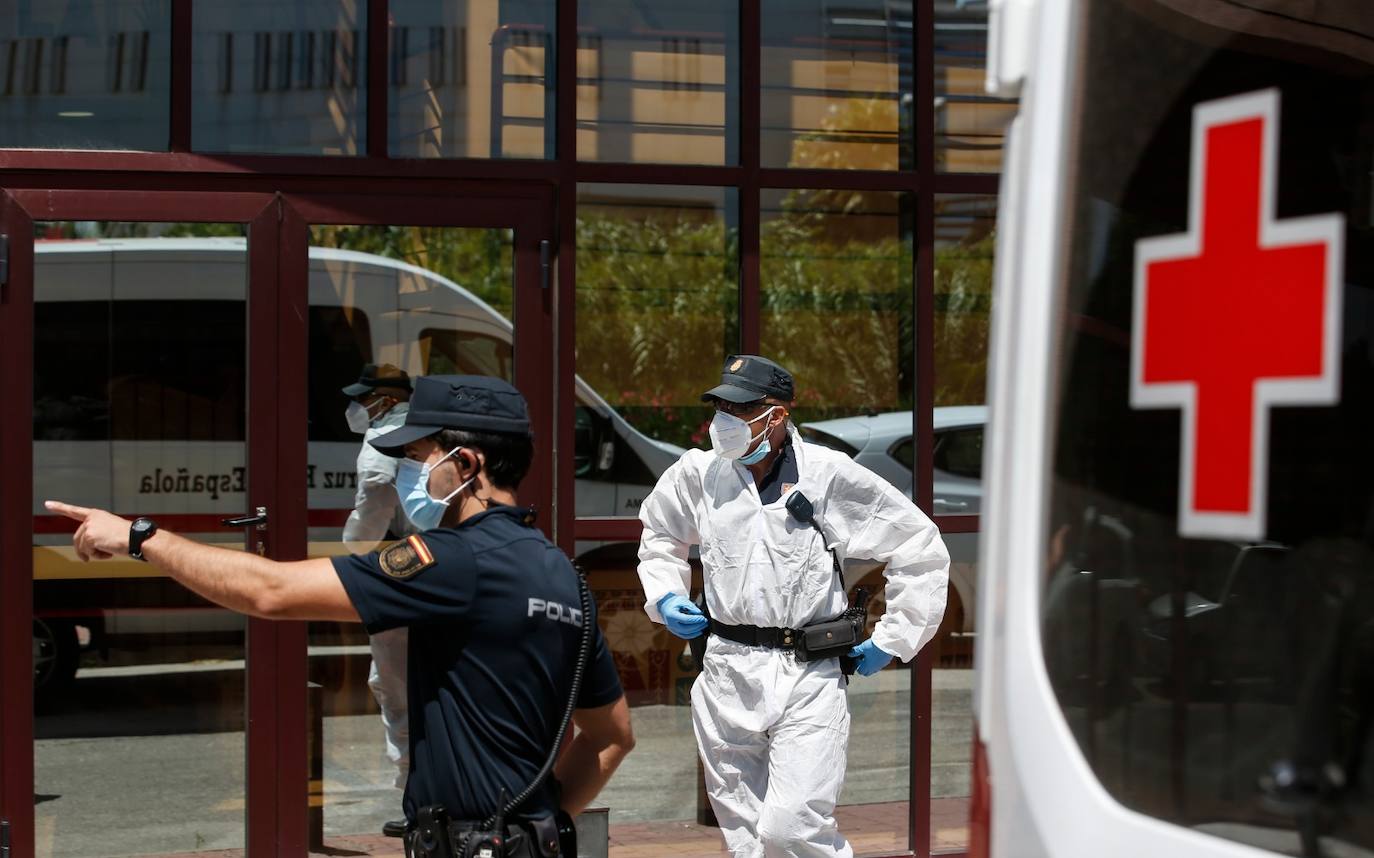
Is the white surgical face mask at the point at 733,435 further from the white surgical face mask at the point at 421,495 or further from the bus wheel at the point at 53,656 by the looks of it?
the bus wheel at the point at 53,656

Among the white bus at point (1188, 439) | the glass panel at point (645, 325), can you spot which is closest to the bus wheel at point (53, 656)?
the glass panel at point (645, 325)

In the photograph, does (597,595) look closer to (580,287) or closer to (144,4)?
(580,287)

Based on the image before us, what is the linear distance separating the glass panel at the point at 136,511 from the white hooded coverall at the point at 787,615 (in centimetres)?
168

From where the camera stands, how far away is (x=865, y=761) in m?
6.12

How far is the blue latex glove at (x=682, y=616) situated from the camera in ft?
16.3

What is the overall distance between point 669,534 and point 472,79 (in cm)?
179

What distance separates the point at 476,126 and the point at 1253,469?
427cm

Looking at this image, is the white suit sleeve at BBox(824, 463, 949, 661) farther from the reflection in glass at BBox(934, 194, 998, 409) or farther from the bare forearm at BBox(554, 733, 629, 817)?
the bare forearm at BBox(554, 733, 629, 817)

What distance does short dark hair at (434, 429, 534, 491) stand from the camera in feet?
9.53

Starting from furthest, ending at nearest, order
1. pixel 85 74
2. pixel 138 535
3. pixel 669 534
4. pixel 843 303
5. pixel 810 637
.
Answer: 1. pixel 843 303
2. pixel 85 74
3. pixel 669 534
4. pixel 810 637
5. pixel 138 535

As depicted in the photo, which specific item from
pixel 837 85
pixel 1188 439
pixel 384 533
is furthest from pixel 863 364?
pixel 1188 439

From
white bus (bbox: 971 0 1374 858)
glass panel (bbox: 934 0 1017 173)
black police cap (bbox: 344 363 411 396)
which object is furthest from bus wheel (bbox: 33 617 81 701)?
white bus (bbox: 971 0 1374 858)

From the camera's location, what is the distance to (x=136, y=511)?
5.62 meters

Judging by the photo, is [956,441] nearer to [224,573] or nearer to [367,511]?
[367,511]
